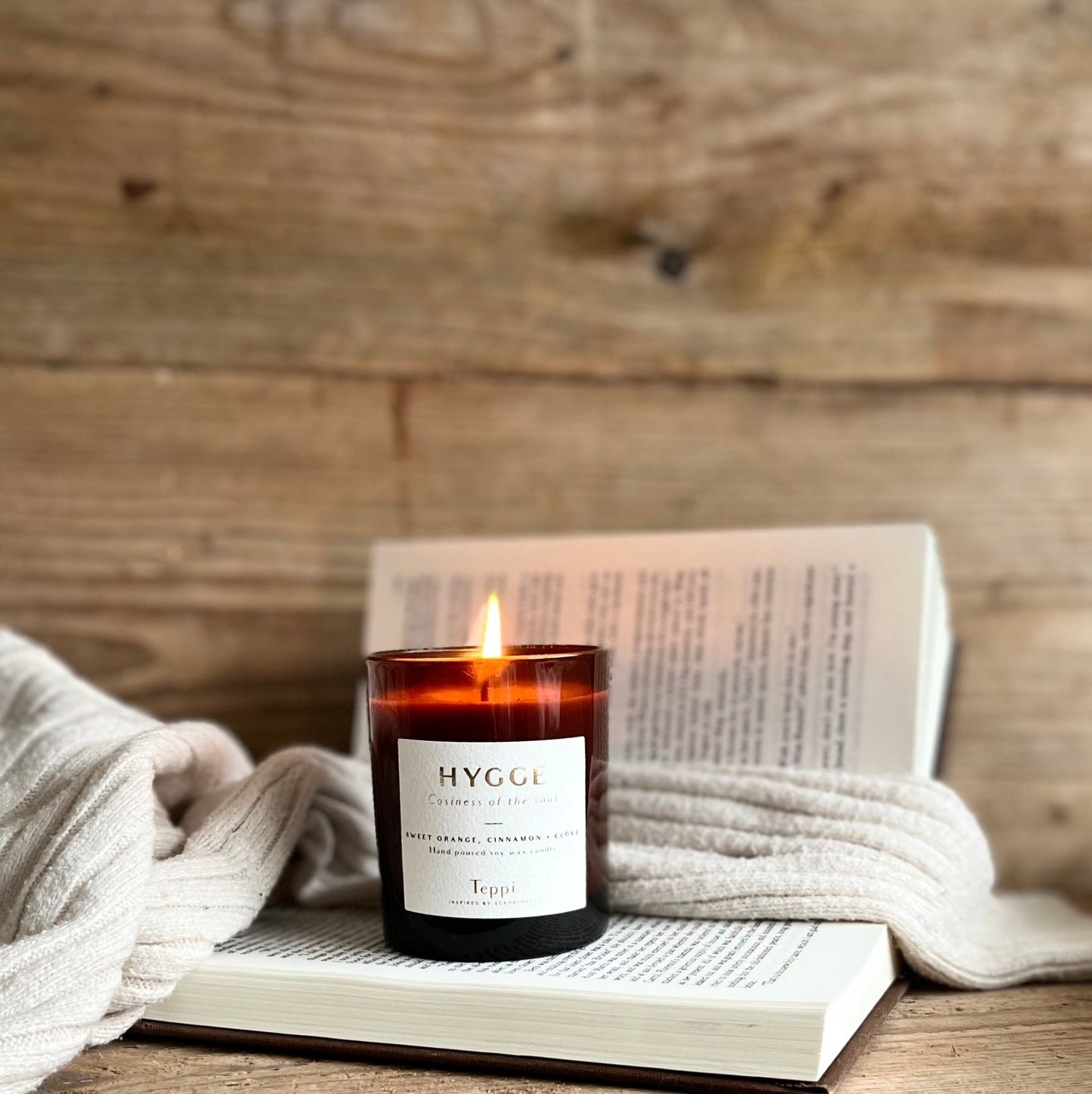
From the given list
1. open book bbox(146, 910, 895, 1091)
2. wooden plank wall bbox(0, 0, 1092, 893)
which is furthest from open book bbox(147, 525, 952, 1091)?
wooden plank wall bbox(0, 0, 1092, 893)

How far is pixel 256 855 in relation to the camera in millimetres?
542

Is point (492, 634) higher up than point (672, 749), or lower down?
higher up

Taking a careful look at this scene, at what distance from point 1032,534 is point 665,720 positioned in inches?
12.1

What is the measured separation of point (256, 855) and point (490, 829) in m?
0.11

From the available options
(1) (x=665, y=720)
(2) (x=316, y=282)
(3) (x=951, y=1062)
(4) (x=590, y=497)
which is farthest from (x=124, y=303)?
(3) (x=951, y=1062)

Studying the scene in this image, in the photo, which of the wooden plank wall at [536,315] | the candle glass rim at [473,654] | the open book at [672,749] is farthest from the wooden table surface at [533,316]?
the candle glass rim at [473,654]

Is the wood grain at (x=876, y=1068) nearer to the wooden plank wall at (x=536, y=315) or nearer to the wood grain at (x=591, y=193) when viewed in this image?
the wooden plank wall at (x=536, y=315)

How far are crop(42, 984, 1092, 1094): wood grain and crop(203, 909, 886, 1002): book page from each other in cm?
3

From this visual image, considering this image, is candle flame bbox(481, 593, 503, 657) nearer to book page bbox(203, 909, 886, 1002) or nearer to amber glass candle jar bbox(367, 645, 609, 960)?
amber glass candle jar bbox(367, 645, 609, 960)

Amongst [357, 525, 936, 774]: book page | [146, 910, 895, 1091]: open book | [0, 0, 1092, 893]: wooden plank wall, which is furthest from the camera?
[0, 0, 1092, 893]: wooden plank wall

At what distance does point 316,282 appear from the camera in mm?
830

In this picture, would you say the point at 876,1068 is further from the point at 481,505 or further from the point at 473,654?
the point at 481,505

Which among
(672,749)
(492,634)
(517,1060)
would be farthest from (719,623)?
(517,1060)

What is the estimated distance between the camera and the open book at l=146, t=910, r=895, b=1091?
0.43 m
